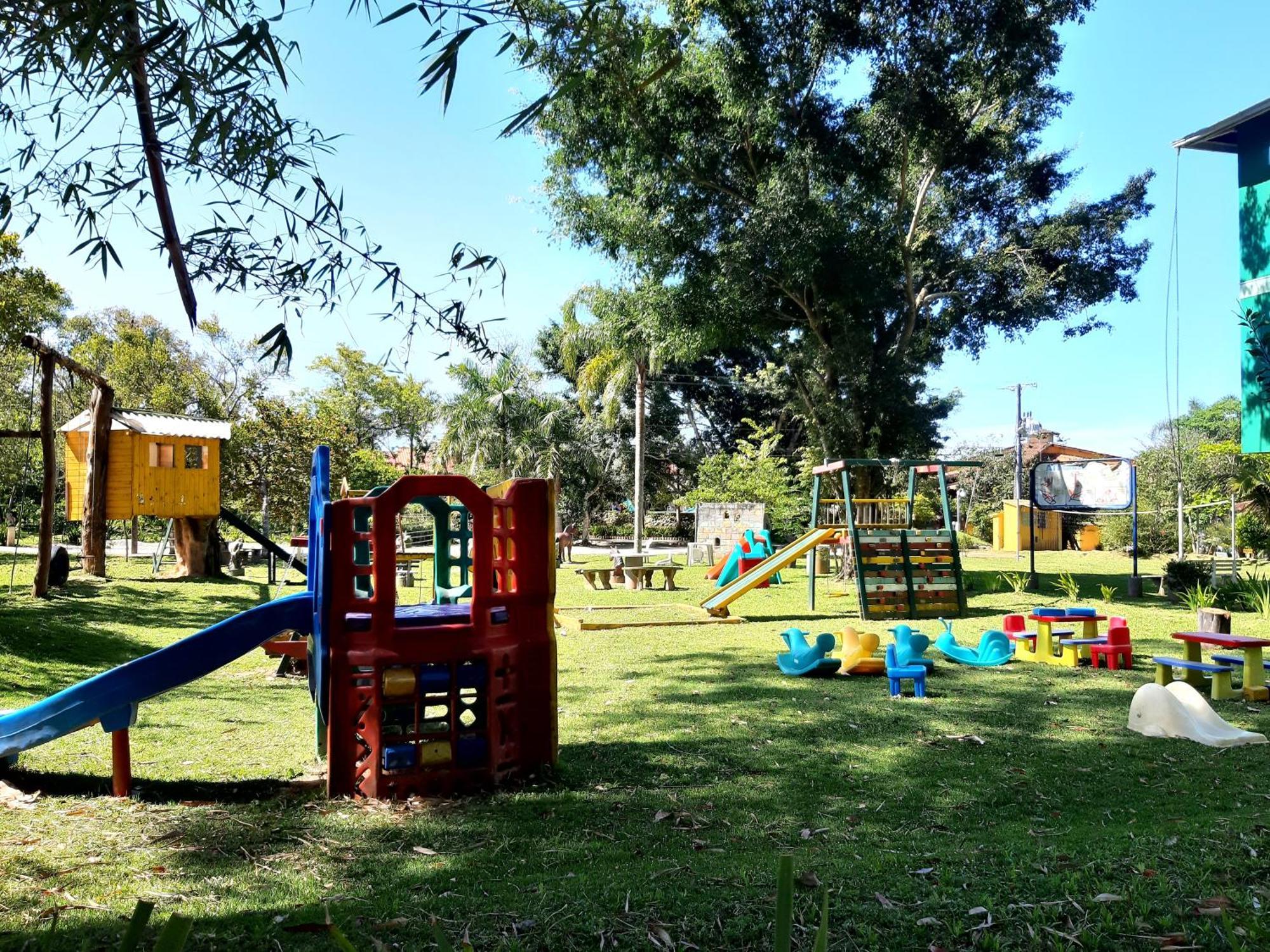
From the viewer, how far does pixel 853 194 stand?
18.7 m

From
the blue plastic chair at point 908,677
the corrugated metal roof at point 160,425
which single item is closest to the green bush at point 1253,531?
the blue plastic chair at point 908,677

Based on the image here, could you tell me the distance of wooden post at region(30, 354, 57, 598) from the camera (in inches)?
562

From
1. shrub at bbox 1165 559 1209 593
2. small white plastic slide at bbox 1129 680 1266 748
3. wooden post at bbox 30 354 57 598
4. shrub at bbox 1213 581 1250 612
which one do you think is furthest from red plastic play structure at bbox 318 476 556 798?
shrub at bbox 1165 559 1209 593

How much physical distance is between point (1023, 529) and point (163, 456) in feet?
105

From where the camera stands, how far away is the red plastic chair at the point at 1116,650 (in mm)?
A: 9539

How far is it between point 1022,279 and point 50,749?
2015 centimetres

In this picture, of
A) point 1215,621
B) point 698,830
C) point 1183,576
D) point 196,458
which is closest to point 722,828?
point 698,830

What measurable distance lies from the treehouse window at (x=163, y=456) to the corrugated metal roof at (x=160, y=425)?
0.26 metres

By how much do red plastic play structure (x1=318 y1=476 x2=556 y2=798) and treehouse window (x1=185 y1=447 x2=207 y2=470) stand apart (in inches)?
678

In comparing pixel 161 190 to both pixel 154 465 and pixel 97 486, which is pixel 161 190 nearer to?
pixel 97 486

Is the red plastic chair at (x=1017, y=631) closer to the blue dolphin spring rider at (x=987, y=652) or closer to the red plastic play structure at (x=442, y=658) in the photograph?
the blue dolphin spring rider at (x=987, y=652)

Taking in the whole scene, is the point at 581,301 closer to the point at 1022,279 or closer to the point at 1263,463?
the point at 1022,279

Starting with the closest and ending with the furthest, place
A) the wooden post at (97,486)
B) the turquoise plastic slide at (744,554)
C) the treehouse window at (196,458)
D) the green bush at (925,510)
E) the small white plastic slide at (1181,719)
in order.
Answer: the small white plastic slide at (1181,719)
the wooden post at (97,486)
the turquoise plastic slide at (744,554)
the treehouse window at (196,458)
the green bush at (925,510)

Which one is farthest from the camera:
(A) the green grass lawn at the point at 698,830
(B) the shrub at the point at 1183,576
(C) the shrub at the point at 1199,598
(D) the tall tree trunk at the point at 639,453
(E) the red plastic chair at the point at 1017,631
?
(D) the tall tree trunk at the point at 639,453
